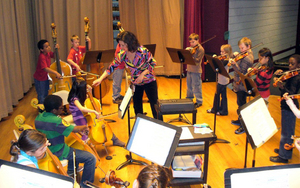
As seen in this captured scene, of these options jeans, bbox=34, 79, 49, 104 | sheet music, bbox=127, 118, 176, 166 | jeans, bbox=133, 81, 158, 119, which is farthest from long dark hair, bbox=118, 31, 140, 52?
jeans, bbox=34, 79, 49, 104

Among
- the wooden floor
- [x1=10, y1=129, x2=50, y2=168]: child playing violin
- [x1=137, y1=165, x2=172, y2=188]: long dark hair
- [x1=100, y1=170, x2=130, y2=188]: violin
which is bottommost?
the wooden floor

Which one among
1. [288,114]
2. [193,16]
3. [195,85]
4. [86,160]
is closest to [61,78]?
[86,160]

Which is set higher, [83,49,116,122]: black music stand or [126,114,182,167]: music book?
[83,49,116,122]: black music stand

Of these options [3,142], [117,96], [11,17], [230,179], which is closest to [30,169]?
[230,179]

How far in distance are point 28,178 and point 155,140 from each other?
3.26 ft

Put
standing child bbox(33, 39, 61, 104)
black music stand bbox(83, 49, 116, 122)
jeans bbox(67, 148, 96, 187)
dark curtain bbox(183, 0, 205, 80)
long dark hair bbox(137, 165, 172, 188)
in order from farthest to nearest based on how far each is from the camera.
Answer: dark curtain bbox(183, 0, 205, 80) < standing child bbox(33, 39, 61, 104) < black music stand bbox(83, 49, 116, 122) < jeans bbox(67, 148, 96, 187) < long dark hair bbox(137, 165, 172, 188)

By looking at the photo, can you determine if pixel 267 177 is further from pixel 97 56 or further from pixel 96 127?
pixel 97 56

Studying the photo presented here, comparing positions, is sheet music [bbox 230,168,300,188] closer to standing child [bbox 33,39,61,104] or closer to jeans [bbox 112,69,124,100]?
standing child [bbox 33,39,61,104]

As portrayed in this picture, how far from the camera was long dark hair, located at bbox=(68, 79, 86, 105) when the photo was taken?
3441 mm

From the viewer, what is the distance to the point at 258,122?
2.72m

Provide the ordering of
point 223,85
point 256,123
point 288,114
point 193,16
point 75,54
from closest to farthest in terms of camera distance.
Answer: point 256,123 → point 288,114 → point 223,85 → point 75,54 → point 193,16

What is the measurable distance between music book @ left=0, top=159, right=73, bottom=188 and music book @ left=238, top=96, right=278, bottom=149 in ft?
5.17

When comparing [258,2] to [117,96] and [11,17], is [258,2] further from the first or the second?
[11,17]

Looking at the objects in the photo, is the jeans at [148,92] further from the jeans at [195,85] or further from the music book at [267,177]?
the music book at [267,177]
